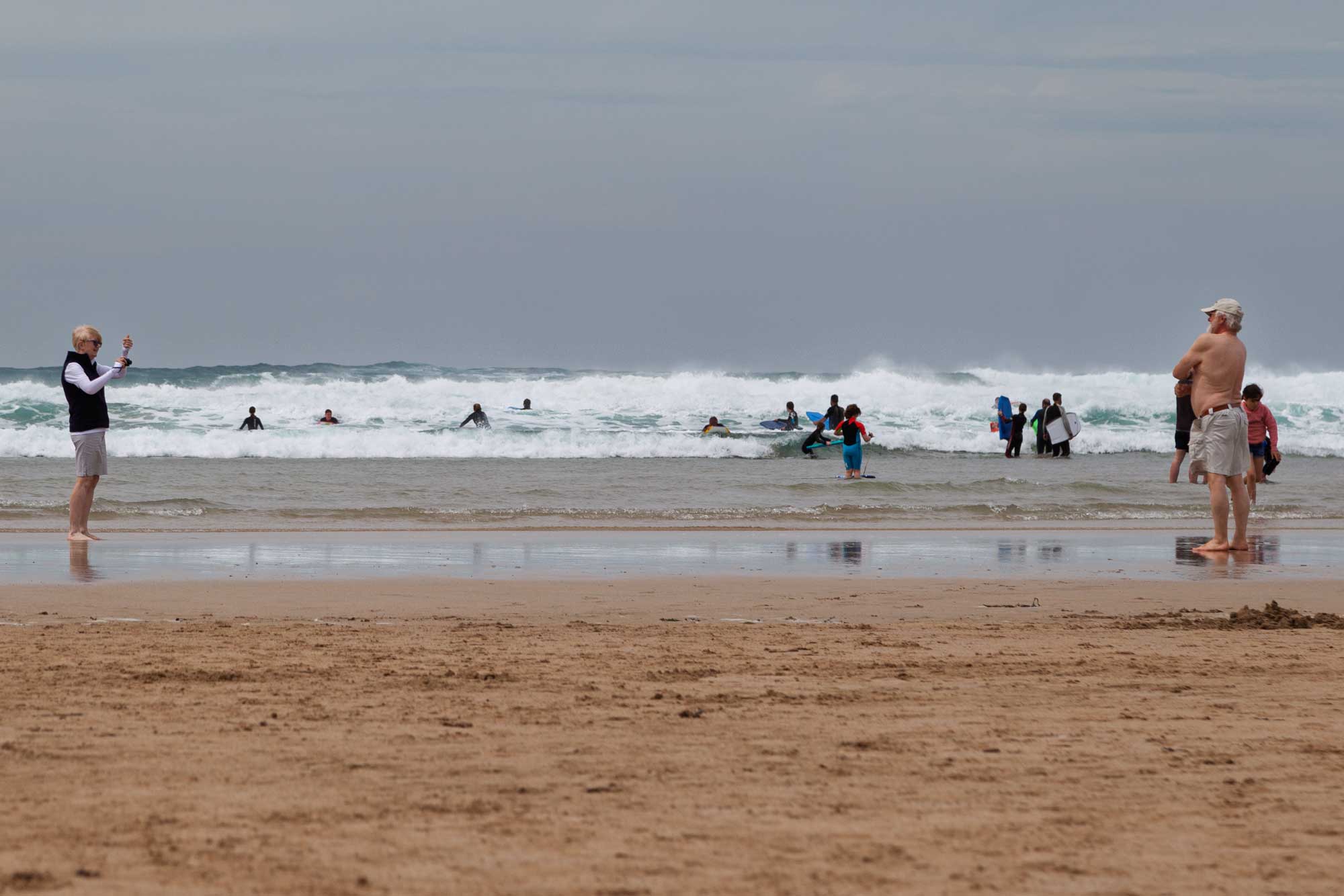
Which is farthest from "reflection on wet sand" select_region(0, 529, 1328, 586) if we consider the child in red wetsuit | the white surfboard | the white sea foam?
the white surfboard

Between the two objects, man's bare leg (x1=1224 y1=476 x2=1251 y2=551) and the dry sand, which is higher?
man's bare leg (x1=1224 y1=476 x2=1251 y2=551)

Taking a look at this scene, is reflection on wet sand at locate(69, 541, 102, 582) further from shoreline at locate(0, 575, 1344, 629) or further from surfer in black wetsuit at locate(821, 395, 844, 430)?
surfer in black wetsuit at locate(821, 395, 844, 430)

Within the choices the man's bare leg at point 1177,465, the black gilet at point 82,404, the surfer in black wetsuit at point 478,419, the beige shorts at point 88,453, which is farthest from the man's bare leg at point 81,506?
the surfer in black wetsuit at point 478,419

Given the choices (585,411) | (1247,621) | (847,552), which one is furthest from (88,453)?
(585,411)

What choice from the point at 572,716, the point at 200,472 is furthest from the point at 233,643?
the point at 200,472

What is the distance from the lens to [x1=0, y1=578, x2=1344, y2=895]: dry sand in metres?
2.67

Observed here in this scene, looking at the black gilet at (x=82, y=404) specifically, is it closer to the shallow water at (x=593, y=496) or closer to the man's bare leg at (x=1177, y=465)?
the shallow water at (x=593, y=496)

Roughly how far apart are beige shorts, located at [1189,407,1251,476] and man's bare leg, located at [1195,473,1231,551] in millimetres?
84

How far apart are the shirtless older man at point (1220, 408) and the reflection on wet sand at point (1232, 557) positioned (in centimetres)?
17

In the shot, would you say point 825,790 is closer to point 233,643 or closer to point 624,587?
point 233,643

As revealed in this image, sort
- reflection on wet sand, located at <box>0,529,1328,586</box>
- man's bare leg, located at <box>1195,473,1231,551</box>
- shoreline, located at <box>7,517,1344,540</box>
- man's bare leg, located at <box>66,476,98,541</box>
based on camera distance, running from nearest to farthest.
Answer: reflection on wet sand, located at <box>0,529,1328,586</box> → man's bare leg, located at <box>1195,473,1231,551</box> → man's bare leg, located at <box>66,476,98,541</box> → shoreline, located at <box>7,517,1344,540</box>

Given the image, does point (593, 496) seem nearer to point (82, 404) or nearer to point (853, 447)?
point (853, 447)

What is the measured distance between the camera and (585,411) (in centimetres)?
3888

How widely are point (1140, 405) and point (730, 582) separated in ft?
122
